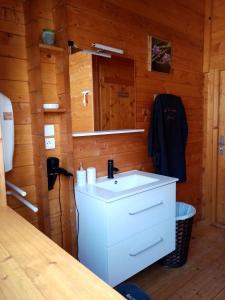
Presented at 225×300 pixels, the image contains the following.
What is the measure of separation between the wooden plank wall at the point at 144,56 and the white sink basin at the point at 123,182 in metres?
0.14

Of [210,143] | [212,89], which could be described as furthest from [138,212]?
[212,89]

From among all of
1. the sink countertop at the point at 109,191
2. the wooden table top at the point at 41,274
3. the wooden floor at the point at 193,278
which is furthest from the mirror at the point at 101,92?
the wooden floor at the point at 193,278

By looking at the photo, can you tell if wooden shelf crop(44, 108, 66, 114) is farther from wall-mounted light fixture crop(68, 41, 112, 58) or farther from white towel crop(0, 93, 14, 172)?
wall-mounted light fixture crop(68, 41, 112, 58)

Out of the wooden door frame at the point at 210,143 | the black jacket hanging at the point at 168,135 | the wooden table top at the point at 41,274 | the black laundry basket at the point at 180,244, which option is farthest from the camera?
the wooden door frame at the point at 210,143

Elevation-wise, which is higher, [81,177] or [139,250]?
[81,177]

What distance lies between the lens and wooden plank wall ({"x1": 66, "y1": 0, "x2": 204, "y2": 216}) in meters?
1.96

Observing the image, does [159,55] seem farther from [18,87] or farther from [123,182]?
[18,87]

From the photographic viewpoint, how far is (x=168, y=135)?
244 centimetres

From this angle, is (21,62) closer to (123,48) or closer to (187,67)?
(123,48)

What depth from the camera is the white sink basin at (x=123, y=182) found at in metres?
2.00

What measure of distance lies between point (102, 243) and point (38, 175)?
62 cm

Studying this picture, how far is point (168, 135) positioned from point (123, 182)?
68cm

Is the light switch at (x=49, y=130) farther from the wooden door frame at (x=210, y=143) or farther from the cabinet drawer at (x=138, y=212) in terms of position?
→ the wooden door frame at (x=210, y=143)

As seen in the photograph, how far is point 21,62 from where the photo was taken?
163 cm
